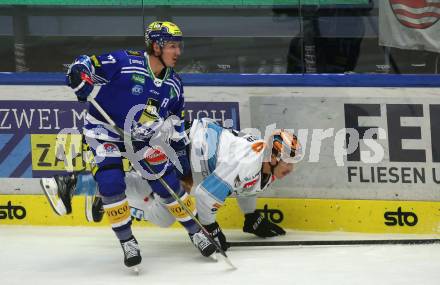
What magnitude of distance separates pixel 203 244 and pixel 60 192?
3.38 feet

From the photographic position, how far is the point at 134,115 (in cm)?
540

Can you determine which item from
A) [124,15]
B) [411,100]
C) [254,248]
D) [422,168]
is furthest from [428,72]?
[124,15]

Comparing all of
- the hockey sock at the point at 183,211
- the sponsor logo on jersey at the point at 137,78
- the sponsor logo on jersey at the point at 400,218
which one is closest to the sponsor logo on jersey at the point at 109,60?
the sponsor logo on jersey at the point at 137,78

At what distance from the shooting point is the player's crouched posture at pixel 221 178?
18.0 feet

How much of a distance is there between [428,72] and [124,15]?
76.8 inches

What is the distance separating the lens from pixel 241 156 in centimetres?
555

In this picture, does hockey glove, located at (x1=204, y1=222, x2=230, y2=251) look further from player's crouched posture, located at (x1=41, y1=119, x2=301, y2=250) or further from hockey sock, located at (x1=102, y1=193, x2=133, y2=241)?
hockey sock, located at (x1=102, y1=193, x2=133, y2=241)

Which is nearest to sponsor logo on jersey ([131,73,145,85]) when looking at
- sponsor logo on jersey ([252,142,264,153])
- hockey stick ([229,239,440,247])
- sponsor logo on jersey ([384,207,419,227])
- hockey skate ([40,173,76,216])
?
sponsor logo on jersey ([252,142,264,153])

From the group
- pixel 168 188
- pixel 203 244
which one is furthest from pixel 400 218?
pixel 168 188

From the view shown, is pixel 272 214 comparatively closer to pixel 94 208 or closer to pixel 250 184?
pixel 250 184

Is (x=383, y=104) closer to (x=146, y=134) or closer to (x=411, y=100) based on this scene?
(x=411, y=100)

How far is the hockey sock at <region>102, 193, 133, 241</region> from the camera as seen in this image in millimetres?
5191

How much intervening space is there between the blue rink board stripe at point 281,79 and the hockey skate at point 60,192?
70cm

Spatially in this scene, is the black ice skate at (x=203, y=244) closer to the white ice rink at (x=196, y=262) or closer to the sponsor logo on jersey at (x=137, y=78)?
the white ice rink at (x=196, y=262)
